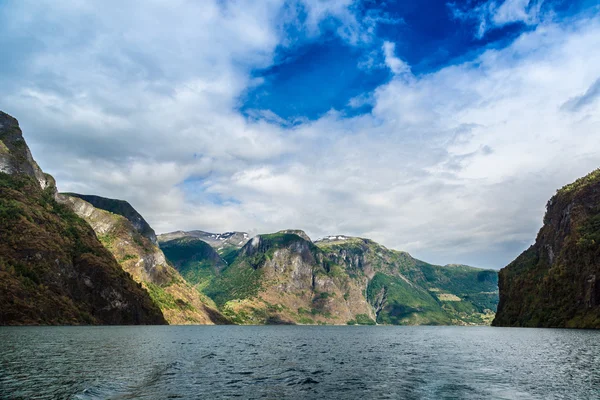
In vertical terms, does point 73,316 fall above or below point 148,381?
below

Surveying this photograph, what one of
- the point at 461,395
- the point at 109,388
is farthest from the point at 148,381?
the point at 461,395

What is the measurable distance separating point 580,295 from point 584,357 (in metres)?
141

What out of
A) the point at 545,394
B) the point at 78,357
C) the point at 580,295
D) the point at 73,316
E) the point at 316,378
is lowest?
the point at 73,316

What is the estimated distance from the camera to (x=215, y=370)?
169 feet

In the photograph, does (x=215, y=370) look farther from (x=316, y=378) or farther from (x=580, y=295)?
(x=580, y=295)

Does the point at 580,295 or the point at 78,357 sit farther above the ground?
the point at 580,295

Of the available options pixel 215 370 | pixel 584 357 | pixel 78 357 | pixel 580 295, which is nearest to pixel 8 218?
pixel 78 357

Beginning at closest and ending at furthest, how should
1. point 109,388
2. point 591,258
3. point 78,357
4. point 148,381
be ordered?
point 109,388, point 148,381, point 78,357, point 591,258

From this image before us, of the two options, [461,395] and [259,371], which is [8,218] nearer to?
[259,371]

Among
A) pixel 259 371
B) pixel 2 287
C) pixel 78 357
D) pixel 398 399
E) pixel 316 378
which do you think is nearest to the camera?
pixel 398 399

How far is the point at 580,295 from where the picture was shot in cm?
17238

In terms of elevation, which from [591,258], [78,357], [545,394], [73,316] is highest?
[591,258]

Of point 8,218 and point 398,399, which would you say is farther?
point 8,218

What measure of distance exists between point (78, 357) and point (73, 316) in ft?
486
